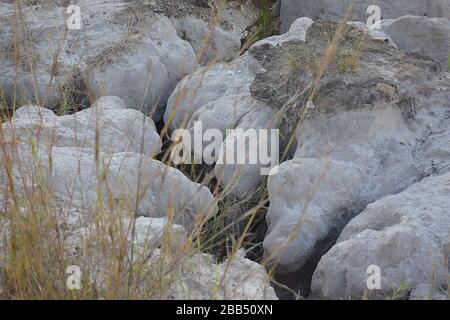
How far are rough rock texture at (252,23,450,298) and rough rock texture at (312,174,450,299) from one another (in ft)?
1.08

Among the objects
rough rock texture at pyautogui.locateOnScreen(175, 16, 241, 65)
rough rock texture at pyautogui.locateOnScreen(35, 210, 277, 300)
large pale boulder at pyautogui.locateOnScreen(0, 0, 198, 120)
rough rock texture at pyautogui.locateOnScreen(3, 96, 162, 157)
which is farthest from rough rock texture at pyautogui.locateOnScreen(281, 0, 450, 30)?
rough rock texture at pyautogui.locateOnScreen(35, 210, 277, 300)

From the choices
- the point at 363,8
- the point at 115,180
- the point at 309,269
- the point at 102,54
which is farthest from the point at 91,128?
the point at 363,8

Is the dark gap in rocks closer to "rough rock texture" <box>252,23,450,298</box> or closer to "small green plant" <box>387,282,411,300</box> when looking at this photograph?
"rough rock texture" <box>252,23,450,298</box>

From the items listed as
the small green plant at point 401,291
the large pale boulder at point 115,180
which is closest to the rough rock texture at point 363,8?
the large pale boulder at point 115,180

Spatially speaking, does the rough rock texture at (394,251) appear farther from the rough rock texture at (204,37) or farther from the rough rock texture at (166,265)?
the rough rock texture at (204,37)

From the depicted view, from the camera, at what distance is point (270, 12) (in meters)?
7.64

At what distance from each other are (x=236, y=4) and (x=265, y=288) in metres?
5.42

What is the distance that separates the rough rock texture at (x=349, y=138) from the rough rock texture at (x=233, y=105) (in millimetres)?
163

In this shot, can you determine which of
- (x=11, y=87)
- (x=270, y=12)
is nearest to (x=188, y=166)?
(x=11, y=87)

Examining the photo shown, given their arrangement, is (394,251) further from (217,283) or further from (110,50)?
(110,50)

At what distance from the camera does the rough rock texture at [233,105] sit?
184 inches

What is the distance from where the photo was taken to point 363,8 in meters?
6.77

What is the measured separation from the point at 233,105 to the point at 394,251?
196 centimetres

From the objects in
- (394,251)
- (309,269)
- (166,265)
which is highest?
(166,265)
